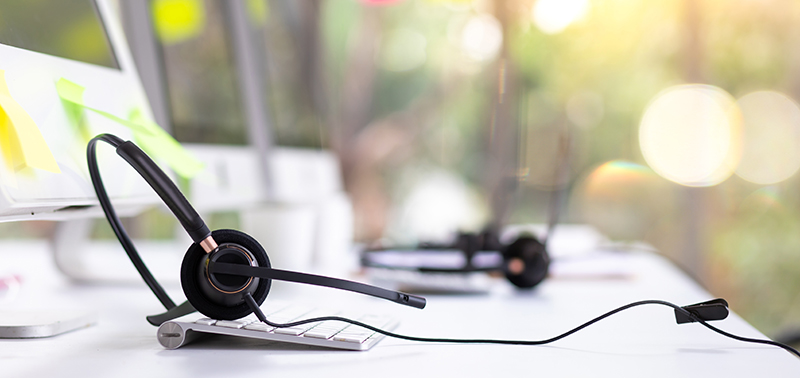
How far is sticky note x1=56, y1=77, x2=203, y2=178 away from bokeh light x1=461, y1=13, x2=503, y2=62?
2.51 m

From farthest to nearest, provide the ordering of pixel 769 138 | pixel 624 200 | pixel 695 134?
pixel 624 200
pixel 695 134
pixel 769 138

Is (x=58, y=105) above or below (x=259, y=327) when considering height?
above

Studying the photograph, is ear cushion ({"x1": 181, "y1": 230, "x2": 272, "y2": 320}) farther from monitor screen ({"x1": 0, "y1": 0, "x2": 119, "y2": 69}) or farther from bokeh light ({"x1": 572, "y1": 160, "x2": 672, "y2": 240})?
bokeh light ({"x1": 572, "y1": 160, "x2": 672, "y2": 240})

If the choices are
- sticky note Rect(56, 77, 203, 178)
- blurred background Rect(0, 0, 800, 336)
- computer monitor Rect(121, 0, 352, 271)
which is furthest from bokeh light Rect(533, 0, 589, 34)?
sticky note Rect(56, 77, 203, 178)

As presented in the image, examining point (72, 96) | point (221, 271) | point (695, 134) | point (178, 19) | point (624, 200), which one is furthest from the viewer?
point (624, 200)

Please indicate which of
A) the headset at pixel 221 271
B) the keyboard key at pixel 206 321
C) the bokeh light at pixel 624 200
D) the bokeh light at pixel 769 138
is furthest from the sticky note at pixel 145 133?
the bokeh light at pixel 769 138

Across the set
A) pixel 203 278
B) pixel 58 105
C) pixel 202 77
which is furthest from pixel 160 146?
pixel 202 77

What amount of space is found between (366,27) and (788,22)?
2128mm

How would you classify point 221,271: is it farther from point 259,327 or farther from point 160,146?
point 160,146

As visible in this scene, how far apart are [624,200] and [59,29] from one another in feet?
9.19

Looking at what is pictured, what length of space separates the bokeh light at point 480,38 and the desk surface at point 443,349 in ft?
8.32

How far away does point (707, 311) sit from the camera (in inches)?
18.4

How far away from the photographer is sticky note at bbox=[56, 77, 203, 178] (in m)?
0.50

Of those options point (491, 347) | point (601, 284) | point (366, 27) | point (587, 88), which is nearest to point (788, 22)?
point (587, 88)
